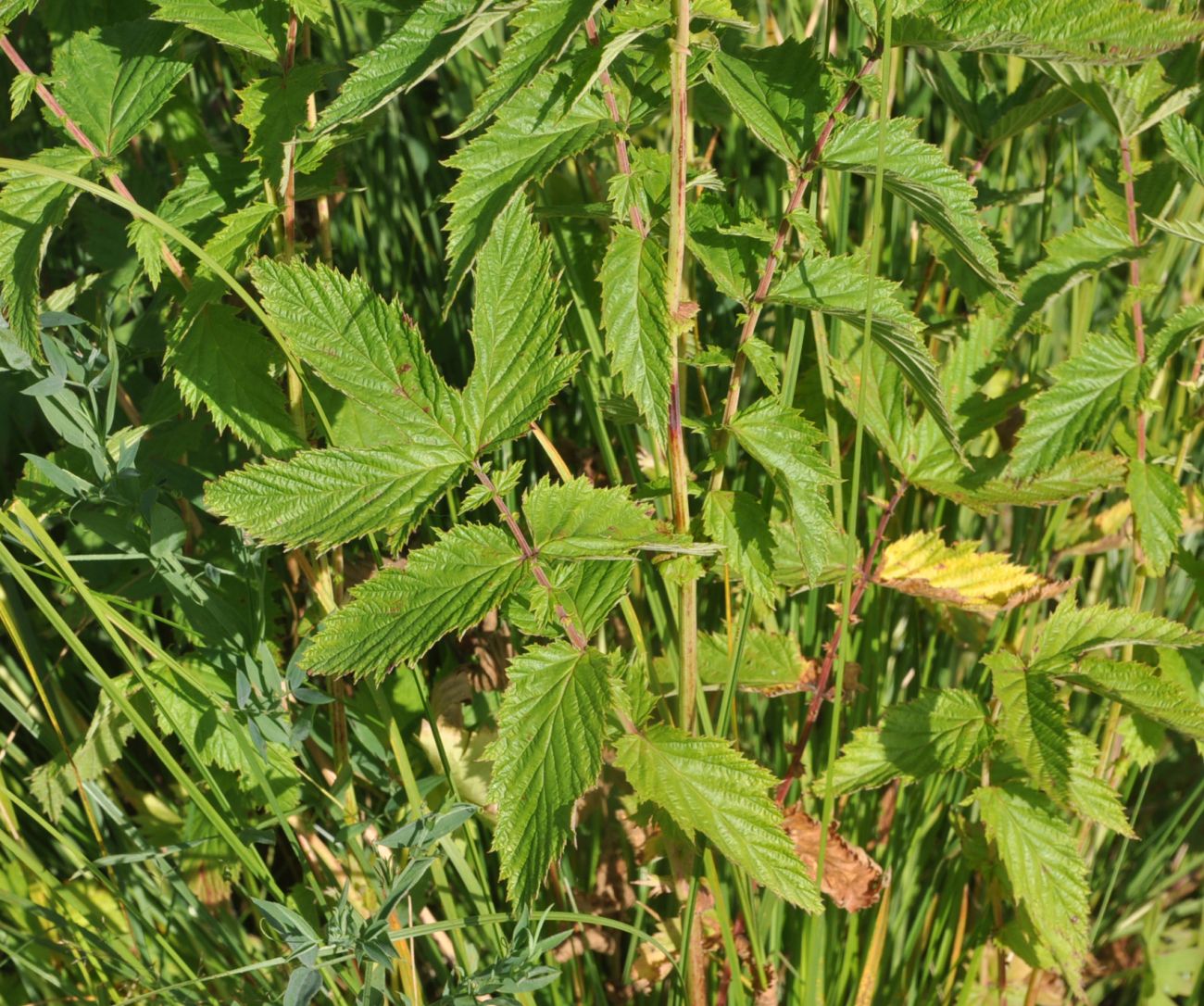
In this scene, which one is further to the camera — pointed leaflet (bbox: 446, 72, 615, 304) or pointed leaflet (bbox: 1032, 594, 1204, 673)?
pointed leaflet (bbox: 1032, 594, 1204, 673)

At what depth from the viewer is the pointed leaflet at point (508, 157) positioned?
0.74 meters

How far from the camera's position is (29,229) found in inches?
33.9

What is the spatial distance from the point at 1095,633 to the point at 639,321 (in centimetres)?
55

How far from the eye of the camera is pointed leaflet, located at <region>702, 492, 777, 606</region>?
0.85 m

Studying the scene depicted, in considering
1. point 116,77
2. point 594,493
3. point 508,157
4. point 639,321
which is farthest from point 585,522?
point 116,77

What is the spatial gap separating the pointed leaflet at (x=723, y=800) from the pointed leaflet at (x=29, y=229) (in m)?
0.54

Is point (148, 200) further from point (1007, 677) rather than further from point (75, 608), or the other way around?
point (1007, 677)

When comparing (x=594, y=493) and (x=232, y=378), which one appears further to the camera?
(x=232, y=378)

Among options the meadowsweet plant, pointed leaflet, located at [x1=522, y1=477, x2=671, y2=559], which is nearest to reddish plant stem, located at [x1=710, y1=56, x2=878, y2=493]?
the meadowsweet plant

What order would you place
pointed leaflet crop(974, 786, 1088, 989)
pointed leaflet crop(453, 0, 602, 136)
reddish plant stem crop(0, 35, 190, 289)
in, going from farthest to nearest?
pointed leaflet crop(974, 786, 1088, 989) → reddish plant stem crop(0, 35, 190, 289) → pointed leaflet crop(453, 0, 602, 136)

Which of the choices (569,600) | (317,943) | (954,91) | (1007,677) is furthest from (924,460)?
(317,943)

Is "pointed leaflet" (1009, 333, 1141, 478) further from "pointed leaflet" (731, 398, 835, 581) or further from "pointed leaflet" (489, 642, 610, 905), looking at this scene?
"pointed leaflet" (489, 642, 610, 905)

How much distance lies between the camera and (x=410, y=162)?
4.68 ft

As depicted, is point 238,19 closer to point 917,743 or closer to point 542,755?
point 542,755
